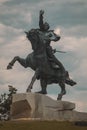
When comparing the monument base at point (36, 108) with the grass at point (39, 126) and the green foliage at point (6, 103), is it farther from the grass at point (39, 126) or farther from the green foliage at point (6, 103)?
the green foliage at point (6, 103)

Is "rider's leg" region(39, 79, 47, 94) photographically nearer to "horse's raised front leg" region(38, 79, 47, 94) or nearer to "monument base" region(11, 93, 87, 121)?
"horse's raised front leg" region(38, 79, 47, 94)

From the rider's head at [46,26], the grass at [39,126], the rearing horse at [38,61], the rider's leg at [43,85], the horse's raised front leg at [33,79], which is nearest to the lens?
the grass at [39,126]

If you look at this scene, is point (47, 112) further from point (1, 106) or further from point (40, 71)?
point (1, 106)

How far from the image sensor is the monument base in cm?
2910

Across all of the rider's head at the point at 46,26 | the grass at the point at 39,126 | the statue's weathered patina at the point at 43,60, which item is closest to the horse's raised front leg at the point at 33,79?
the statue's weathered patina at the point at 43,60

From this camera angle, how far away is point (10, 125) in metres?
25.7

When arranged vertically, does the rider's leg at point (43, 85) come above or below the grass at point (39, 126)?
above

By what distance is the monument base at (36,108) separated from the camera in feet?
95.5

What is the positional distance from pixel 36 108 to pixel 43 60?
3014mm

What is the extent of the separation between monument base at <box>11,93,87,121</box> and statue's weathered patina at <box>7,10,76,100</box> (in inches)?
29.9

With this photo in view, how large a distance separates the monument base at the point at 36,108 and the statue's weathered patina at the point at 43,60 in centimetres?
76

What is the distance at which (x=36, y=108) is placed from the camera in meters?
29.3

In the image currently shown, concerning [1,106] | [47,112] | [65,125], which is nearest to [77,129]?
[65,125]

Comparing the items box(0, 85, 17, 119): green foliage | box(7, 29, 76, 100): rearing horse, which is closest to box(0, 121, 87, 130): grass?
box(7, 29, 76, 100): rearing horse
